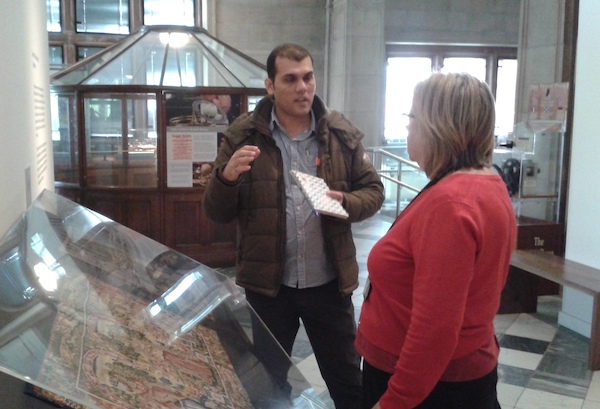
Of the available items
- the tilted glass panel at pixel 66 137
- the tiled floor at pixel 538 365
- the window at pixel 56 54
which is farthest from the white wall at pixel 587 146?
the window at pixel 56 54

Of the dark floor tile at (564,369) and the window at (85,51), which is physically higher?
the window at (85,51)

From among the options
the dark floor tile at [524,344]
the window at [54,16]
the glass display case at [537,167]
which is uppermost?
the window at [54,16]

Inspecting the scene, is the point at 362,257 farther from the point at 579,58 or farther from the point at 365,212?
the point at 365,212

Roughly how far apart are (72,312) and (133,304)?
0.28 m

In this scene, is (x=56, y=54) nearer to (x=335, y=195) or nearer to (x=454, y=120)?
(x=335, y=195)

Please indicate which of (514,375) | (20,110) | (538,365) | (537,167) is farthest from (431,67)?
(20,110)

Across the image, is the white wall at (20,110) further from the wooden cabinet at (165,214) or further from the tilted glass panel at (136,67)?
the tilted glass panel at (136,67)

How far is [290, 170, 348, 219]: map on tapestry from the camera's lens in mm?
2369

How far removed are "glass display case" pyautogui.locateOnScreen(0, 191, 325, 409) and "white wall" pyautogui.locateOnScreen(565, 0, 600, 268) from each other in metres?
4.03

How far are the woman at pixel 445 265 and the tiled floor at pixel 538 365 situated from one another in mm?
2133

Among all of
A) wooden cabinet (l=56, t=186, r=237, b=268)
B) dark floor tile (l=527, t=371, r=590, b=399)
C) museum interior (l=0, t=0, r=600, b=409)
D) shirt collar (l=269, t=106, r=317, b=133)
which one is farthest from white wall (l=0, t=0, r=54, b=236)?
wooden cabinet (l=56, t=186, r=237, b=268)

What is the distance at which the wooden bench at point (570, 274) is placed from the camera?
174 inches

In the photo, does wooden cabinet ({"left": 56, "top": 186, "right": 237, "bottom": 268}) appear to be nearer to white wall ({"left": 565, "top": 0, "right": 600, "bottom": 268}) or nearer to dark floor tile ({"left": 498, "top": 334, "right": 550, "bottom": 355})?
dark floor tile ({"left": 498, "top": 334, "right": 550, "bottom": 355})

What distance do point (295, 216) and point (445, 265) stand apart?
1.21 metres
